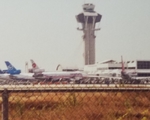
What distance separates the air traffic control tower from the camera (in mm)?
123750

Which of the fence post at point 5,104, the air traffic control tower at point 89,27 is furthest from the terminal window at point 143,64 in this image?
the fence post at point 5,104

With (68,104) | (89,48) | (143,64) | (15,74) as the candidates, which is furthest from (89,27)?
(68,104)

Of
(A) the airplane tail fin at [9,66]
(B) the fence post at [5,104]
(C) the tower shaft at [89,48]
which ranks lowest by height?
(B) the fence post at [5,104]

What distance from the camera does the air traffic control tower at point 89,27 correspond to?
124 metres

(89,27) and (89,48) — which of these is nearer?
(89,48)

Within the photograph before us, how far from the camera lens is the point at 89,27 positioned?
13312cm

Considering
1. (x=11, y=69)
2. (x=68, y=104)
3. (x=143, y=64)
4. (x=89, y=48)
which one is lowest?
(x=68, y=104)

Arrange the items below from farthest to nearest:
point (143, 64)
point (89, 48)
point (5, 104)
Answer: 1. point (89, 48)
2. point (143, 64)
3. point (5, 104)

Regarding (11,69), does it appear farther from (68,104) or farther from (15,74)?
(68,104)

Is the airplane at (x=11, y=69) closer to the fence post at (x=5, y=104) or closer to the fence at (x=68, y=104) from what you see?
the fence at (x=68, y=104)

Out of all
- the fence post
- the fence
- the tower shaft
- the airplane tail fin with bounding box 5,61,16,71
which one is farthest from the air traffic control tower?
the fence post

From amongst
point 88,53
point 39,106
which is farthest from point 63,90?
point 88,53

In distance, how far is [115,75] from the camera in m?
Result: 68.6

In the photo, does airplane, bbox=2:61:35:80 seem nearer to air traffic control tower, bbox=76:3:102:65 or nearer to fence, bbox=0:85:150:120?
fence, bbox=0:85:150:120
